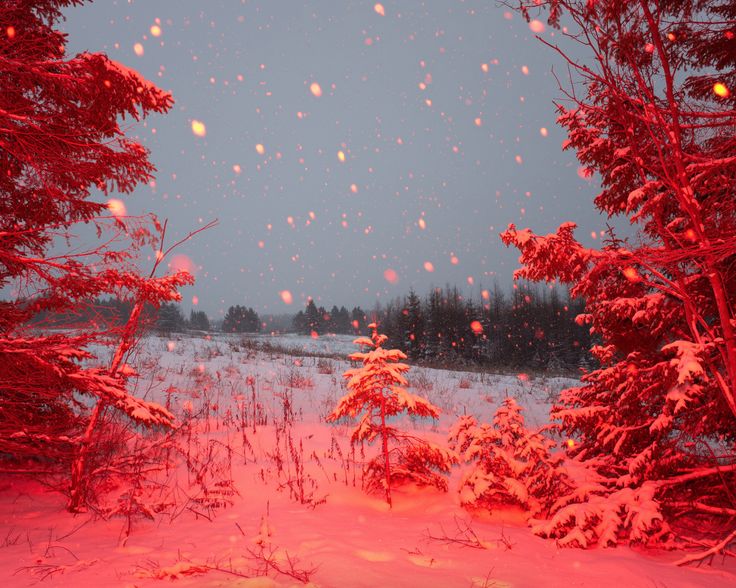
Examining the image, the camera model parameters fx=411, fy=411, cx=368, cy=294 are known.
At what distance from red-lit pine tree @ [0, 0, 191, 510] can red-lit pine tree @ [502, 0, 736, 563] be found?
147 inches

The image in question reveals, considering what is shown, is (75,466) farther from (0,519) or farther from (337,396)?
(337,396)

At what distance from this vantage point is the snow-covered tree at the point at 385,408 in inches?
177

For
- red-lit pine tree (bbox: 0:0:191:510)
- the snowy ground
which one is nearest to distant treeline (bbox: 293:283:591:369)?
the snowy ground

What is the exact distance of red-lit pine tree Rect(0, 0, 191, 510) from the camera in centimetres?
339

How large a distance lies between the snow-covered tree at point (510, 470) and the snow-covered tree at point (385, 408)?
324 millimetres

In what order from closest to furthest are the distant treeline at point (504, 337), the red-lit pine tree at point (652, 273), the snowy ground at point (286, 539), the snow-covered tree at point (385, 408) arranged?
the snowy ground at point (286, 539) → the red-lit pine tree at point (652, 273) → the snow-covered tree at point (385, 408) → the distant treeline at point (504, 337)

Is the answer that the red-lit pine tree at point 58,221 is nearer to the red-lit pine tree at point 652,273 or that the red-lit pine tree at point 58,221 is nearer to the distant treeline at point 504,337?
the red-lit pine tree at point 652,273

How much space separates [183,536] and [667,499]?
4647 millimetres

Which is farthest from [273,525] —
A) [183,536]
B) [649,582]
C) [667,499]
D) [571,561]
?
[667,499]

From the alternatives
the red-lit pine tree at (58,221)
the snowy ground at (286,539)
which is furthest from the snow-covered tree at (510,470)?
the red-lit pine tree at (58,221)

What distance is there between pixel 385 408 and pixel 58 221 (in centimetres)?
398

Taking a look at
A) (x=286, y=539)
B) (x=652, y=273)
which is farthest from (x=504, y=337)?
(x=286, y=539)

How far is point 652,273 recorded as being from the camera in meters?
4.22

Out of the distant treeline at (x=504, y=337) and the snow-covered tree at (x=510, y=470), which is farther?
the distant treeline at (x=504, y=337)
